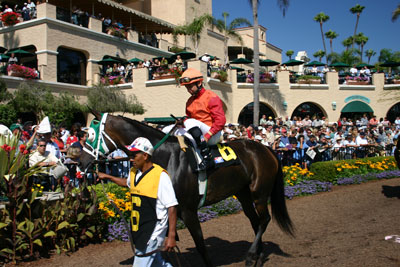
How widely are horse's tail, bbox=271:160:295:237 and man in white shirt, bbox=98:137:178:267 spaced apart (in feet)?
9.57

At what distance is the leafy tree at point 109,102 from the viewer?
19.8 meters

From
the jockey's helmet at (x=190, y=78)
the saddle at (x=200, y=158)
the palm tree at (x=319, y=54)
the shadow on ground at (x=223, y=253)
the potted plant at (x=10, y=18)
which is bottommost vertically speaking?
the shadow on ground at (x=223, y=253)

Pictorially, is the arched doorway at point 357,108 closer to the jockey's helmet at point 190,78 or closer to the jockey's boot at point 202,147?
the jockey's helmet at point 190,78

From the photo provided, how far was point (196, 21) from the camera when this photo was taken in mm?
26234

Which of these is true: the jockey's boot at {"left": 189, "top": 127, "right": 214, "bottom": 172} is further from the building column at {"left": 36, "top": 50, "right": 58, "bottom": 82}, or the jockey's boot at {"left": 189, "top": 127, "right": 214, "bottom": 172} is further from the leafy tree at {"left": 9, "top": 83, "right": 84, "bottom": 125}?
the building column at {"left": 36, "top": 50, "right": 58, "bottom": 82}

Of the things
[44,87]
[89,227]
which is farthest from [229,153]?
[44,87]

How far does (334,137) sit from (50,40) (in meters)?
16.5

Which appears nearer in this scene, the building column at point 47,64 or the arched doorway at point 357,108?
the building column at point 47,64

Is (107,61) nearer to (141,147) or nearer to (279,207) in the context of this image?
(279,207)

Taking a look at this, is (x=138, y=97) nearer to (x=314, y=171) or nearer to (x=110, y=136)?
(x=314, y=171)

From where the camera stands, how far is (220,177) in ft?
16.1

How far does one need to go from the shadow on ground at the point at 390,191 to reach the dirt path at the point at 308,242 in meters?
1.18

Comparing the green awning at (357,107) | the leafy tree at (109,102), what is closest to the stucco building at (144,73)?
the green awning at (357,107)

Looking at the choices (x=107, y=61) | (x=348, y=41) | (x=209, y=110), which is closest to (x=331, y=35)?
(x=348, y=41)
